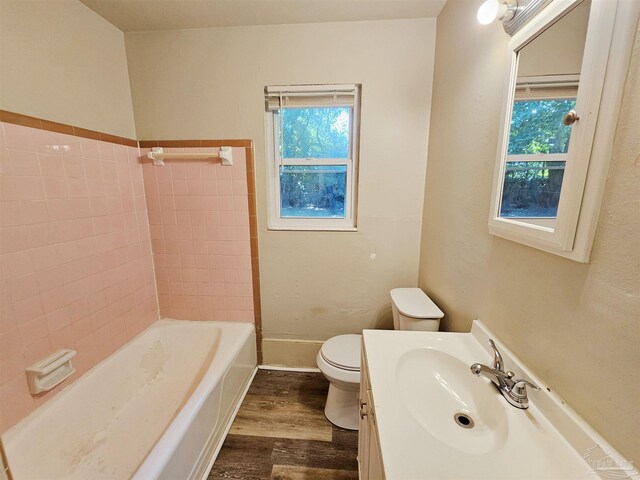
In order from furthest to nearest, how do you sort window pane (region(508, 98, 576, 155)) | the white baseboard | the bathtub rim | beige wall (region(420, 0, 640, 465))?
1. the white baseboard
2. the bathtub rim
3. window pane (region(508, 98, 576, 155))
4. beige wall (region(420, 0, 640, 465))

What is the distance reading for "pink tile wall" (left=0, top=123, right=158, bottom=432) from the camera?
1.11 m

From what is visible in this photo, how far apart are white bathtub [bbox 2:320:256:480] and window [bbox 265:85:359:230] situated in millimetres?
967

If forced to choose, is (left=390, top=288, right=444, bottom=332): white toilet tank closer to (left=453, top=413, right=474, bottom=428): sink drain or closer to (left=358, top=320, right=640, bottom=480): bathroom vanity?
(left=358, top=320, right=640, bottom=480): bathroom vanity

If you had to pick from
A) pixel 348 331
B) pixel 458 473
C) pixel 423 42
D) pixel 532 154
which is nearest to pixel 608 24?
pixel 532 154

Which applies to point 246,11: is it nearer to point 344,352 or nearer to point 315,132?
point 315,132

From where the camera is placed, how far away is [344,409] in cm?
156

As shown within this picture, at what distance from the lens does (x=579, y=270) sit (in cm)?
62

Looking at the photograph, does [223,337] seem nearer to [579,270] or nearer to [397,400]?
[397,400]

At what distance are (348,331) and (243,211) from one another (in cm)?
118

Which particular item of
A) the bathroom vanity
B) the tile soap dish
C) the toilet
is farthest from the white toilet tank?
the tile soap dish

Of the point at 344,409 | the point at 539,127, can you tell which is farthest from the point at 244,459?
the point at 539,127

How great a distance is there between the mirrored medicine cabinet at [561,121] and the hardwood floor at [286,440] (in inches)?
55.2

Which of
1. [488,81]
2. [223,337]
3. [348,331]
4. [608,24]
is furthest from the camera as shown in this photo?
[348,331]

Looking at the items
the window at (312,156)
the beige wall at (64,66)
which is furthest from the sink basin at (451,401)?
the beige wall at (64,66)
